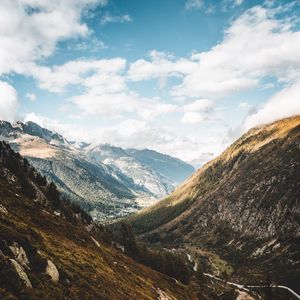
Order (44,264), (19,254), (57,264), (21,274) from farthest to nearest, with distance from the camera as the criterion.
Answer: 1. (57,264)
2. (44,264)
3. (19,254)
4. (21,274)

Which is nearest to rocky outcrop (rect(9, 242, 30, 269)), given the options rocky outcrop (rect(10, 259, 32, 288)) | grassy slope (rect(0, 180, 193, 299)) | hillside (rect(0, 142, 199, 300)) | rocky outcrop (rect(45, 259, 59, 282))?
hillside (rect(0, 142, 199, 300))

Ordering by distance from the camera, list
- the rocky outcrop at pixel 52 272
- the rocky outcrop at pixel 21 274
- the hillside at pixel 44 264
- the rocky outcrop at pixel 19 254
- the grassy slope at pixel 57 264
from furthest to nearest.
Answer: the rocky outcrop at pixel 52 272, the rocky outcrop at pixel 19 254, the grassy slope at pixel 57 264, the rocky outcrop at pixel 21 274, the hillside at pixel 44 264

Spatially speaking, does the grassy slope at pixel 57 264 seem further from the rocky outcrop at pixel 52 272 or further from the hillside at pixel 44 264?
the rocky outcrop at pixel 52 272

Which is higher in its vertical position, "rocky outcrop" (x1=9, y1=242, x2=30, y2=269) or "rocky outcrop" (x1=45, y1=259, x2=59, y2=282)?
"rocky outcrop" (x1=9, y1=242, x2=30, y2=269)

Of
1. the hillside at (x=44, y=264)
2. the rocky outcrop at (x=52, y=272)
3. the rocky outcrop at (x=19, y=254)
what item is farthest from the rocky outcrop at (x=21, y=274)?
the rocky outcrop at (x=52, y=272)

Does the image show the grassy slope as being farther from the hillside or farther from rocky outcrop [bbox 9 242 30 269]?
rocky outcrop [bbox 9 242 30 269]

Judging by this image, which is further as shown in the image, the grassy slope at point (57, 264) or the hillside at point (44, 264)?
the grassy slope at point (57, 264)

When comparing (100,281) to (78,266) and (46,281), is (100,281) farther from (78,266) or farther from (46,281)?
(46,281)

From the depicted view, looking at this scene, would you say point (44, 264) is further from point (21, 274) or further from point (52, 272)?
point (21, 274)

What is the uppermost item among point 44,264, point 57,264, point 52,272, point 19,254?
point 19,254

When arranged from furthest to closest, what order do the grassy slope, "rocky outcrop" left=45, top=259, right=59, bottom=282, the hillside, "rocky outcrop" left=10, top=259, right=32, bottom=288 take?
"rocky outcrop" left=45, top=259, right=59, bottom=282 → the grassy slope → "rocky outcrop" left=10, top=259, right=32, bottom=288 → the hillside

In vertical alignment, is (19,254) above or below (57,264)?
above

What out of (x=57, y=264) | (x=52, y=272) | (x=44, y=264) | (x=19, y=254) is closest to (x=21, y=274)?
(x=19, y=254)

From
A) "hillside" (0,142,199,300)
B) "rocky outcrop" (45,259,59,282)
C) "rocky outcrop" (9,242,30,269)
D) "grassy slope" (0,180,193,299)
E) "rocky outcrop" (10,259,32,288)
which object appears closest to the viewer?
"hillside" (0,142,199,300)
